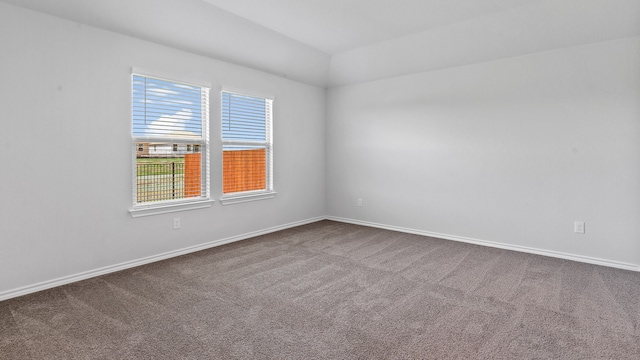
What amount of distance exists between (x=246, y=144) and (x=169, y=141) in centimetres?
111

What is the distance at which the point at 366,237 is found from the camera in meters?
4.63

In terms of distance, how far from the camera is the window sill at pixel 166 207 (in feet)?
11.1

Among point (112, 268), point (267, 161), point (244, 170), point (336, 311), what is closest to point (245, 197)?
point (244, 170)

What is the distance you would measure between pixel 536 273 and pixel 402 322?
1.87m

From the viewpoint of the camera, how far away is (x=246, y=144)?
4535mm

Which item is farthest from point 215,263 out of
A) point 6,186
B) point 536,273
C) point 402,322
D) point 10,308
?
point 536,273

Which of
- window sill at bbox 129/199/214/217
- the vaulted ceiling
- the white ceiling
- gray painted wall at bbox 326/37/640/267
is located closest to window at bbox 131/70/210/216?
window sill at bbox 129/199/214/217

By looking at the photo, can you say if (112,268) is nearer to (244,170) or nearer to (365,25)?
(244,170)

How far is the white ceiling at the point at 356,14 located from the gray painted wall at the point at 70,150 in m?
1.02

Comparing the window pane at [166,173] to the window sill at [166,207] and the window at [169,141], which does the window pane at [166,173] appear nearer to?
the window at [169,141]

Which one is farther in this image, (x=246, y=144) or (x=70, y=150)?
(x=246, y=144)

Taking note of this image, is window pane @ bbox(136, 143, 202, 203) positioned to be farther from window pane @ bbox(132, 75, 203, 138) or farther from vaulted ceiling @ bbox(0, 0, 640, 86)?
vaulted ceiling @ bbox(0, 0, 640, 86)

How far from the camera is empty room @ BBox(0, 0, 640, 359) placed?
223 cm

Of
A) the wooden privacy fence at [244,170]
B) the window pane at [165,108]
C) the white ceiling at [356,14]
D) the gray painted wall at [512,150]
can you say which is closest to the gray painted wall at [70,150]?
the window pane at [165,108]
